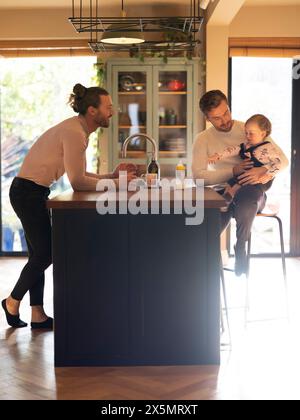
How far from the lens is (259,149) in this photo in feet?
13.9

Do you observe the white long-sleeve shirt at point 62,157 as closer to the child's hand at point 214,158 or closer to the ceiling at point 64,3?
the child's hand at point 214,158

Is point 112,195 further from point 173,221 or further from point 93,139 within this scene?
point 93,139

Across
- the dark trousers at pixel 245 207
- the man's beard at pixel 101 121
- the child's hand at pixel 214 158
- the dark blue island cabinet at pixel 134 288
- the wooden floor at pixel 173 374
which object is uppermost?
the man's beard at pixel 101 121

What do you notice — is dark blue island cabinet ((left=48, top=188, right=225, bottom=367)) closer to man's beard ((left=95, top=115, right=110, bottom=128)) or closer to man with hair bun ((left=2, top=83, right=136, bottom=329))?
man with hair bun ((left=2, top=83, right=136, bottom=329))

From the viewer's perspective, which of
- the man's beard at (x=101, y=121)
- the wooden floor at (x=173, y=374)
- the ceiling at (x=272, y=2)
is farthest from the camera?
the ceiling at (x=272, y=2)

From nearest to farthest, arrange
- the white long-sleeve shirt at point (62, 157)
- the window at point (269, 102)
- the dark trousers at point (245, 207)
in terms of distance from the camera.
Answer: the white long-sleeve shirt at point (62, 157), the dark trousers at point (245, 207), the window at point (269, 102)

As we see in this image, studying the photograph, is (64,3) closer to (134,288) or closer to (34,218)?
(34,218)

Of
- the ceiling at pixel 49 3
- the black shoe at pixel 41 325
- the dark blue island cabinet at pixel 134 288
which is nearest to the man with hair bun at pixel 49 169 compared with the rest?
the black shoe at pixel 41 325

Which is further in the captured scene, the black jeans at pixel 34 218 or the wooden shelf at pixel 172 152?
the wooden shelf at pixel 172 152

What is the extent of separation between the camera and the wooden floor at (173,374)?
3.18 meters

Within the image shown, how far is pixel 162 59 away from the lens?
6.61m

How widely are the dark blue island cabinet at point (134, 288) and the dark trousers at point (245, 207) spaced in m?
0.65

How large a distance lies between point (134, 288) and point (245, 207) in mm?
980

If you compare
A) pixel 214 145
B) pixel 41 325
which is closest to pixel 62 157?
pixel 214 145
